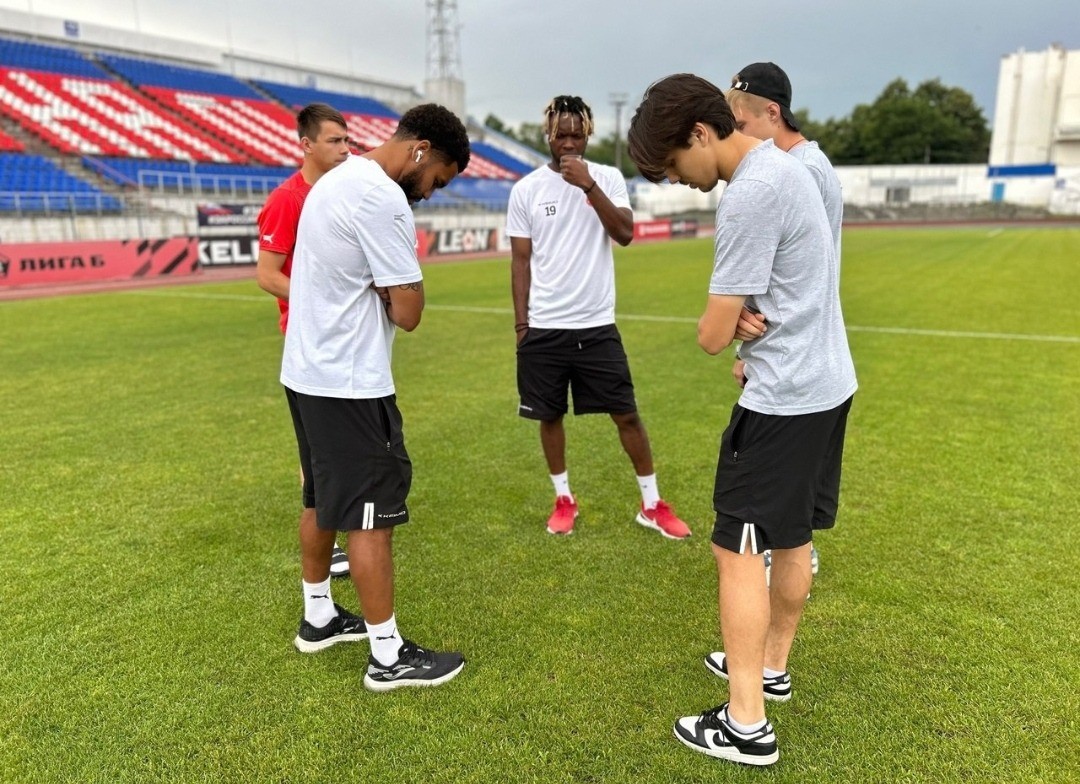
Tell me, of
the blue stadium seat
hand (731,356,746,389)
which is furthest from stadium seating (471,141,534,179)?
hand (731,356,746,389)

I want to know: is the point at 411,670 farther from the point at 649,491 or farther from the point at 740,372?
the point at 649,491

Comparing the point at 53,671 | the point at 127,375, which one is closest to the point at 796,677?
the point at 53,671

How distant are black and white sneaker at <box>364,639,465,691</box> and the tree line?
7162 cm

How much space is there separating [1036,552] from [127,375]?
790cm

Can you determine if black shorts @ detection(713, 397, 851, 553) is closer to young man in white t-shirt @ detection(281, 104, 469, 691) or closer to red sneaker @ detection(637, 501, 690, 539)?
young man in white t-shirt @ detection(281, 104, 469, 691)

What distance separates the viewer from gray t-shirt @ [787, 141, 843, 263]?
8.30 feet

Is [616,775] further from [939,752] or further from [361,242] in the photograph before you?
[361,242]

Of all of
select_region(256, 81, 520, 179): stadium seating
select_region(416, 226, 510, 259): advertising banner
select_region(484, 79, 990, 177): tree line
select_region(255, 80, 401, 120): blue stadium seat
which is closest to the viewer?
select_region(416, 226, 510, 259): advertising banner

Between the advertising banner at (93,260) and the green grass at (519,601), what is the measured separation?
11793 mm

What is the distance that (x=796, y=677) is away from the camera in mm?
2639

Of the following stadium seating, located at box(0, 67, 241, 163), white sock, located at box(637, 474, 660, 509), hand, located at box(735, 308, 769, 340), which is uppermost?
stadium seating, located at box(0, 67, 241, 163)

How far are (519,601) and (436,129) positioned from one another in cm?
195

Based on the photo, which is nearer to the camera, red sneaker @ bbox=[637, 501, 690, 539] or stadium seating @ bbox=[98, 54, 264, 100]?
red sneaker @ bbox=[637, 501, 690, 539]

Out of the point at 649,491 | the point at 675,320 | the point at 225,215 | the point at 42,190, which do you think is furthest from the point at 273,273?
the point at 42,190
